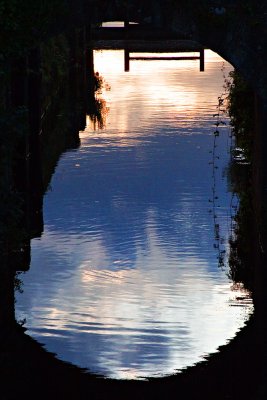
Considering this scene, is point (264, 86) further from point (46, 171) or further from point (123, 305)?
point (46, 171)

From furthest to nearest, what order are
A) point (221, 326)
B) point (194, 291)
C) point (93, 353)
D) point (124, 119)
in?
point (124, 119) < point (194, 291) < point (221, 326) < point (93, 353)

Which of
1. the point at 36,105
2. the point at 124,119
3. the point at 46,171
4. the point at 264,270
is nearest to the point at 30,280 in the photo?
the point at 264,270

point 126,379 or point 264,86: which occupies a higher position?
point 264,86

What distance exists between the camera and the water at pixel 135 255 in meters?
15.4

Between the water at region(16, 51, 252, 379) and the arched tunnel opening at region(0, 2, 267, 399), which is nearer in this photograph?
the arched tunnel opening at region(0, 2, 267, 399)

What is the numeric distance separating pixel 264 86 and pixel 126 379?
18.5 feet

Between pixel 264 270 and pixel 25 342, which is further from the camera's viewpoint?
pixel 264 270

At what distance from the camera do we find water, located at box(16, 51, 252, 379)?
50.6 ft

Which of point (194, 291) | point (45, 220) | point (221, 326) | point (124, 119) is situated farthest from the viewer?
point (124, 119)

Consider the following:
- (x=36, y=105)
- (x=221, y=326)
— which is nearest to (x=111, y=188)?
(x=36, y=105)

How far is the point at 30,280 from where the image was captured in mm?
18297

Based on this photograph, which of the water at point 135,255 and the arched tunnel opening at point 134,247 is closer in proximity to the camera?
the arched tunnel opening at point 134,247

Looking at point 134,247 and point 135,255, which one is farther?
point 134,247

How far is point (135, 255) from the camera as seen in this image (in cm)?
1962
